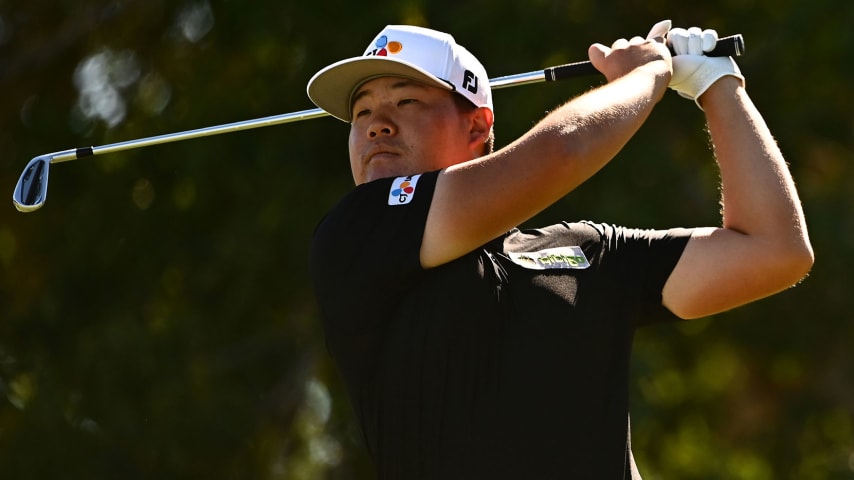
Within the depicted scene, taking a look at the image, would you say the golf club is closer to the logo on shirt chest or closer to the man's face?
the man's face

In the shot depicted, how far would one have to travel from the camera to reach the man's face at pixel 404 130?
11.8 ft

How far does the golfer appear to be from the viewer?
3180 mm

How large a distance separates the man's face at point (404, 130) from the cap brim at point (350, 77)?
28 mm

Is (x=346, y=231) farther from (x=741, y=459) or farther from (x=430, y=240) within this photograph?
(x=741, y=459)

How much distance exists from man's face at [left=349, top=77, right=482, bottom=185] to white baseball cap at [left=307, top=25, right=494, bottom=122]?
35 millimetres

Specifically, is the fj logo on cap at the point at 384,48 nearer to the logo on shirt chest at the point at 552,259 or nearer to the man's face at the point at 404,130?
the man's face at the point at 404,130

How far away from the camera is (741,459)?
13.0 meters

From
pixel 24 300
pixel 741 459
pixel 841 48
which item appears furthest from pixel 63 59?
pixel 741 459

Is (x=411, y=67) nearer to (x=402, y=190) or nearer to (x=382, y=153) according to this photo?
(x=382, y=153)

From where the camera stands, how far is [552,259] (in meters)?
3.42

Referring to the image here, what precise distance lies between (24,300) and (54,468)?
→ 132 cm

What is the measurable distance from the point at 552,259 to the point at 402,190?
0.37m

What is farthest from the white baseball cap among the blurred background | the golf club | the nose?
the blurred background

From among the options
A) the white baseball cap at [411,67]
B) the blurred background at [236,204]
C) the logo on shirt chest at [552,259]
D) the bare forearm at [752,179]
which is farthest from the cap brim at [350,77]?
the blurred background at [236,204]
